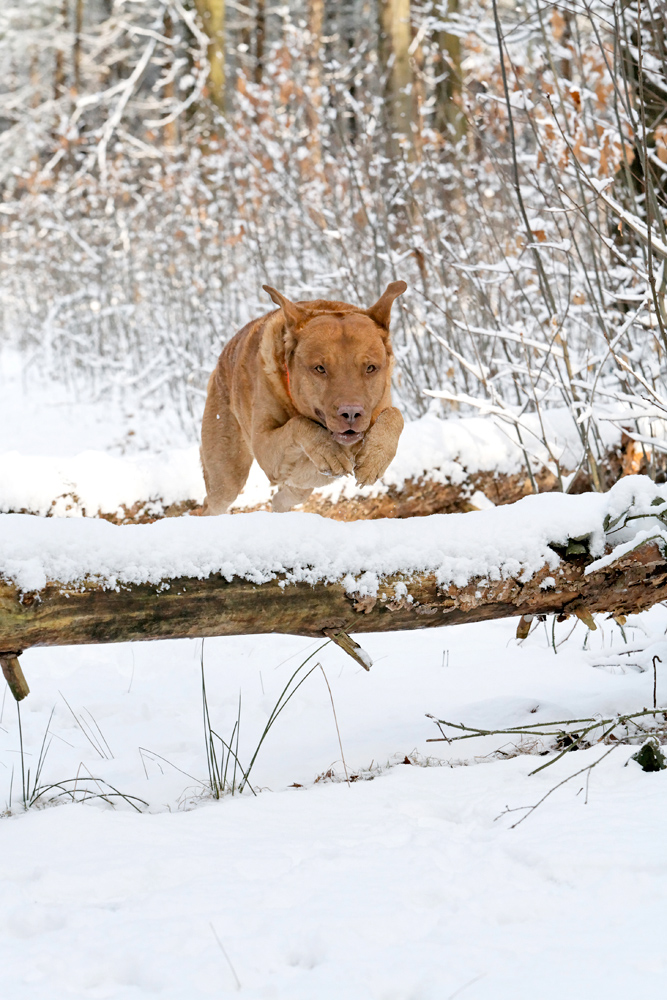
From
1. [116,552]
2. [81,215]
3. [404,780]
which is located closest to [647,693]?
[404,780]

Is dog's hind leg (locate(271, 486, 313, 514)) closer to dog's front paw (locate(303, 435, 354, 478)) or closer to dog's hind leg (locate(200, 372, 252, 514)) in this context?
dog's hind leg (locate(200, 372, 252, 514))

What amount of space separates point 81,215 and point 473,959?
1415 centimetres

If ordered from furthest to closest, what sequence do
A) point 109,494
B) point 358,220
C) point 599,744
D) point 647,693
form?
point 358,220 < point 109,494 < point 647,693 < point 599,744

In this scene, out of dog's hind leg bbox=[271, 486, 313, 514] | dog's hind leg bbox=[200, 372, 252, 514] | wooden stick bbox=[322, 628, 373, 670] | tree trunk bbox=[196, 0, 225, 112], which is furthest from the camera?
tree trunk bbox=[196, 0, 225, 112]

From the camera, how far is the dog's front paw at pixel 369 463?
12.0 feet

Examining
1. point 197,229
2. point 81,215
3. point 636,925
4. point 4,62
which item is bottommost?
point 636,925

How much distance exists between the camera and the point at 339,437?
3.65 metres

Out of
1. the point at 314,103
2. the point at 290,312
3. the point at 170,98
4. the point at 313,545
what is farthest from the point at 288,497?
the point at 170,98

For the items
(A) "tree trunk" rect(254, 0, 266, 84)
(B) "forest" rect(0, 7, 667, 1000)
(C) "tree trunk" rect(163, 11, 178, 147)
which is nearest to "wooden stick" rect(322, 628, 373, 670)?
(B) "forest" rect(0, 7, 667, 1000)

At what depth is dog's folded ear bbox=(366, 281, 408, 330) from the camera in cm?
Answer: 387

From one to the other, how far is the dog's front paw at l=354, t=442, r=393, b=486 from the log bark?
112 cm

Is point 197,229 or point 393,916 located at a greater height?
point 197,229

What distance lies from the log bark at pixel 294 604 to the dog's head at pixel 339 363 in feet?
3.93

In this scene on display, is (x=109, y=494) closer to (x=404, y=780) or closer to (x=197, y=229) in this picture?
(x=404, y=780)
